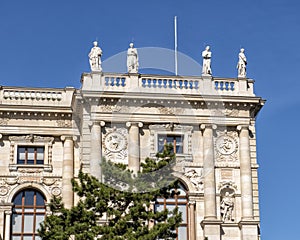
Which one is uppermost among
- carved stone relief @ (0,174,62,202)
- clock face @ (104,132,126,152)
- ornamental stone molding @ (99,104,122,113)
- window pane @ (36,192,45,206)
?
ornamental stone molding @ (99,104,122,113)

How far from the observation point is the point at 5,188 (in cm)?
3881

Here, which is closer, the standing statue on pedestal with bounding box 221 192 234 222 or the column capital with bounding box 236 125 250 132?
the standing statue on pedestal with bounding box 221 192 234 222

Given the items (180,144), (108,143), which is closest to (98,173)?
(108,143)

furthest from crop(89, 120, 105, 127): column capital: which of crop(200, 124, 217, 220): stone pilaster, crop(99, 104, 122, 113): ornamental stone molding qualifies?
crop(200, 124, 217, 220): stone pilaster

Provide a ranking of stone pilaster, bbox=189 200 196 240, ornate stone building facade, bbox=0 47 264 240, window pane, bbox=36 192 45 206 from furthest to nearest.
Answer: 1. window pane, bbox=36 192 45 206
2. ornate stone building facade, bbox=0 47 264 240
3. stone pilaster, bbox=189 200 196 240

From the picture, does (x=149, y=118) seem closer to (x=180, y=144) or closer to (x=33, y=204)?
(x=180, y=144)

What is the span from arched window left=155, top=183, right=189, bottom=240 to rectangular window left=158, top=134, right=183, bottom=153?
1.63m

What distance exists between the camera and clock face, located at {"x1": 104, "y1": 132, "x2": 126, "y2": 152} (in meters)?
38.3

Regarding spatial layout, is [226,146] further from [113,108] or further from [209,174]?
[113,108]

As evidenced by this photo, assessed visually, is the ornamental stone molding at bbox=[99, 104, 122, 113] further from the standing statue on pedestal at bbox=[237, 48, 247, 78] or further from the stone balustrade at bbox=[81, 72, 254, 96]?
the standing statue on pedestal at bbox=[237, 48, 247, 78]

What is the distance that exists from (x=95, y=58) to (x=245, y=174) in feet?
27.2

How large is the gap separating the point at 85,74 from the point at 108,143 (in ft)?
10.6

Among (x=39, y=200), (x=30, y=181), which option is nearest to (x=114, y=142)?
(x=30, y=181)

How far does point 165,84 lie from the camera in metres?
40.2
